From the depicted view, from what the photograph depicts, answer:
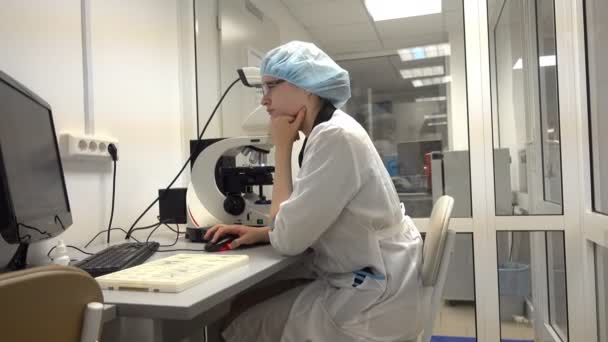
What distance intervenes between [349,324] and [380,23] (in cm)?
286

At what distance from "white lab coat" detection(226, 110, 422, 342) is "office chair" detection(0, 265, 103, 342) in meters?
0.62

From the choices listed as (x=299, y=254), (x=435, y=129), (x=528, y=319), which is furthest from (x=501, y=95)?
(x=299, y=254)

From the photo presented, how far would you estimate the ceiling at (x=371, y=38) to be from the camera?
3174mm

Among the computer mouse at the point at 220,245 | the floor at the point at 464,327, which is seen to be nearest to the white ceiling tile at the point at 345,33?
the floor at the point at 464,327

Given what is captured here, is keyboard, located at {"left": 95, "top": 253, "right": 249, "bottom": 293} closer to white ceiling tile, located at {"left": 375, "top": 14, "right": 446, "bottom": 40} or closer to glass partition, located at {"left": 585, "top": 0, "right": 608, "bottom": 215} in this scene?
glass partition, located at {"left": 585, "top": 0, "right": 608, "bottom": 215}

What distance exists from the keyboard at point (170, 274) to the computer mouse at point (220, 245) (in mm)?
193

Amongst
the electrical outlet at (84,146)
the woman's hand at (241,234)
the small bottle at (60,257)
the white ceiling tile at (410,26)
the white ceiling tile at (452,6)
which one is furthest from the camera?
the white ceiling tile at (410,26)

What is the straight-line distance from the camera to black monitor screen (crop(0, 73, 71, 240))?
914 mm

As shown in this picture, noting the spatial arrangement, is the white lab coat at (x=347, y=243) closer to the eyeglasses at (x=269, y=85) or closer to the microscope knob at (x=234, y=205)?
the eyeglasses at (x=269, y=85)

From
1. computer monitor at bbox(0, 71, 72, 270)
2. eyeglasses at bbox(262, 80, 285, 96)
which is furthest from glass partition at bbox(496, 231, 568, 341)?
computer monitor at bbox(0, 71, 72, 270)

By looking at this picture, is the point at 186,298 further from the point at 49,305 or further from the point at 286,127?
the point at 286,127

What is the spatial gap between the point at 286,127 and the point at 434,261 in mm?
576

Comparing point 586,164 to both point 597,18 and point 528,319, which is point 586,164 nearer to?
point 597,18

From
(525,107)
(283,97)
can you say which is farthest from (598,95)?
(283,97)
